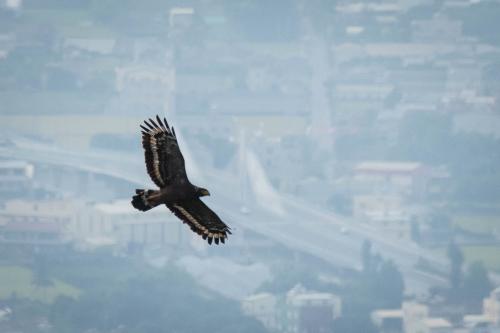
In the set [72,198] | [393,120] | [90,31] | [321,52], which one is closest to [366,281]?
[72,198]

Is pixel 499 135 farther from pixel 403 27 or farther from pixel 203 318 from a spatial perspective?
pixel 203 318

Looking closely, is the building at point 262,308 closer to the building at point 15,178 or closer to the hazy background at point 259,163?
the hazy background at point 259,163

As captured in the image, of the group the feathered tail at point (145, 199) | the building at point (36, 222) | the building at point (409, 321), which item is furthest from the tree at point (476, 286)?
the feathered tail at point (145, 199)

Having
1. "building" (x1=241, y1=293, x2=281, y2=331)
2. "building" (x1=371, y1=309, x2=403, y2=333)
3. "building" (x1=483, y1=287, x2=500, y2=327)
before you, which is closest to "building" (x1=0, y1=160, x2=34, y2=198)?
"building" (x1=241, y1=293, x2=281, y2=331)

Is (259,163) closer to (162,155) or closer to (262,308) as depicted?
(262,308)

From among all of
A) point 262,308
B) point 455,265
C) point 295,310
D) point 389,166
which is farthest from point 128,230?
point 389,166

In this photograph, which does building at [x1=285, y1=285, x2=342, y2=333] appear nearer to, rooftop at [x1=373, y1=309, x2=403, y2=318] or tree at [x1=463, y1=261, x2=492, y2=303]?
rooftop at [x1=373, y1=309, x2=403, y2=318]
